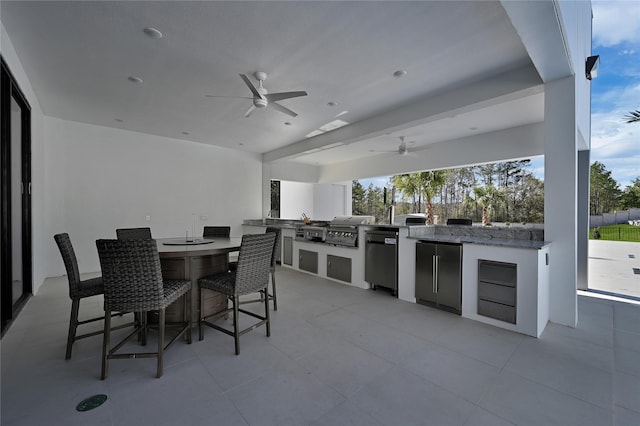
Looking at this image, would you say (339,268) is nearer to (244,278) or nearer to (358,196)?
(244,278)

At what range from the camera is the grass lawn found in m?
4.93

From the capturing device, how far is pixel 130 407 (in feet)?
5.10

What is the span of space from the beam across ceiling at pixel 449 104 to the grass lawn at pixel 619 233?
346 centimetres

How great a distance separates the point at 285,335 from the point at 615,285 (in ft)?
16.9

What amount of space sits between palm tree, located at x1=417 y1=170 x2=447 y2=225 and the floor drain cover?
788 centimetres

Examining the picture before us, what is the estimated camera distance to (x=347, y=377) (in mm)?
1863

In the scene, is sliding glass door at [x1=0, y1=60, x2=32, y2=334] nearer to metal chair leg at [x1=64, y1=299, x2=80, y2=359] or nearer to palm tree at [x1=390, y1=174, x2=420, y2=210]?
metal chair leg at [x1=64, y1=299, x2=80, y2=359]

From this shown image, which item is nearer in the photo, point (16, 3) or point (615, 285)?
point (16, 3)

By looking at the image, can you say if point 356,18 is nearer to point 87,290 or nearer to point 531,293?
point 531,293

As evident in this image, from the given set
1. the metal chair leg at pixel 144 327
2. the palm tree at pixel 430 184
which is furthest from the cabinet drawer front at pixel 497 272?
the palm tree at pixel 430 184

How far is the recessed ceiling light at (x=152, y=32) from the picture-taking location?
2.42 metres

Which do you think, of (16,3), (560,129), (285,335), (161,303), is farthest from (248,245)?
(560,129)

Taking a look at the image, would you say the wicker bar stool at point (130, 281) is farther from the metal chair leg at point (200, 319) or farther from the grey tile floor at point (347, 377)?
the metal chair leg at point (200, 319)

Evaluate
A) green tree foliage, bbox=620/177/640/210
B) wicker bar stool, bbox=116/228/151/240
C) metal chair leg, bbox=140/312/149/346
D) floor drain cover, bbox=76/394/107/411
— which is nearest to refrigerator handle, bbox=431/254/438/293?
metal chair leg, bbox=140/312/149/346
